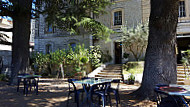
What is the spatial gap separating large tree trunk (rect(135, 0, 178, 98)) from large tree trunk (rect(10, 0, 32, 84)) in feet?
25.4

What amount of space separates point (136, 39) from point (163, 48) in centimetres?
794

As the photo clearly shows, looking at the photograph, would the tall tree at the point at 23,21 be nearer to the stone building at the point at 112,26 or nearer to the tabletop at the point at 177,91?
the stone building at the point at 112,26

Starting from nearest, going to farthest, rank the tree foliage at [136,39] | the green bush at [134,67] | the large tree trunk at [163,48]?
the large tree trunk at [163,48], the green bush at [134,67], the tree foliage at [136,39]

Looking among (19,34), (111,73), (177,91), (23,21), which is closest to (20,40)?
(19,34)

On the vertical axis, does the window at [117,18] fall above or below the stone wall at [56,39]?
above

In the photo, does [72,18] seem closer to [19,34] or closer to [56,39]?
[19,34]

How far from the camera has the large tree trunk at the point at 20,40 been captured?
9.59 m

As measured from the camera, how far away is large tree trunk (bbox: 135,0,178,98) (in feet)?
17.0

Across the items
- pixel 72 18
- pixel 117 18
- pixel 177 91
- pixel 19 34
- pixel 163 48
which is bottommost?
pixel 177 91

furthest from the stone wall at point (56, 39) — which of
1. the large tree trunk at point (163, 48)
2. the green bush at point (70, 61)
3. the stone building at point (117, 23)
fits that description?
the large tree trunk at point (163, 48)

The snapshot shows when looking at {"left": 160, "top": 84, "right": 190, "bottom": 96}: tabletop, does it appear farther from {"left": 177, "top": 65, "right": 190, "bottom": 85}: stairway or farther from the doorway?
the doorway

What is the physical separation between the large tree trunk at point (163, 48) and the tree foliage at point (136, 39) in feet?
25.1

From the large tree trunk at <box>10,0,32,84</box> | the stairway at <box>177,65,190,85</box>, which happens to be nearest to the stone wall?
the large tree trunk at <box>10,0,32,84</box>

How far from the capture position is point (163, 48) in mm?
5266
